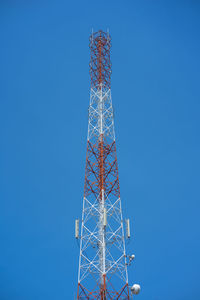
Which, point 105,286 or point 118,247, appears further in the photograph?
point 118,247

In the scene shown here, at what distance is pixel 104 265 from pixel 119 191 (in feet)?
26.3

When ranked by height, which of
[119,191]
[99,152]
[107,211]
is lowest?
[107,211]

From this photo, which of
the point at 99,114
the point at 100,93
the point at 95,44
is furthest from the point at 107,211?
the point at 95,44

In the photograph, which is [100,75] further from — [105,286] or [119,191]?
[105,286]

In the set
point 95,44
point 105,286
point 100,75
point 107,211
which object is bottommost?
point 105,286

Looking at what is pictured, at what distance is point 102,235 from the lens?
29750 mm

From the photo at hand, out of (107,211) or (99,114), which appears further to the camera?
(99,114)

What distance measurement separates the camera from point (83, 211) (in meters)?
32.0

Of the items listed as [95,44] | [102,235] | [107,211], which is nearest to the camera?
[102,235]

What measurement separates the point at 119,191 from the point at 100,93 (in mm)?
12515

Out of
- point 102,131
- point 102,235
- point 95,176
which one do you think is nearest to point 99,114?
point 102,131

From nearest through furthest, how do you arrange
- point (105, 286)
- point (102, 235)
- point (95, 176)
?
1. point (105, 286)
2. point (102, 235)
3. point (95, 176)

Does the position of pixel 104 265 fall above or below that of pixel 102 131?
below

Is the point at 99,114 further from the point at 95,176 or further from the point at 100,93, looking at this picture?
the point at 95,176
